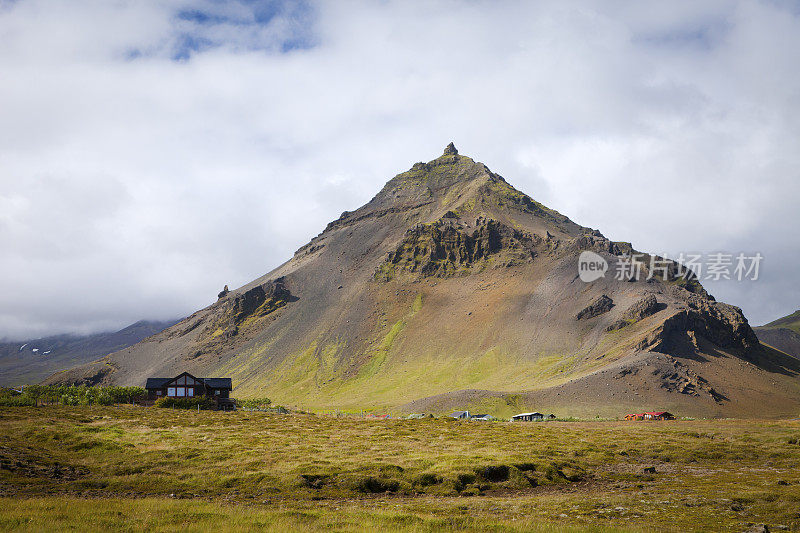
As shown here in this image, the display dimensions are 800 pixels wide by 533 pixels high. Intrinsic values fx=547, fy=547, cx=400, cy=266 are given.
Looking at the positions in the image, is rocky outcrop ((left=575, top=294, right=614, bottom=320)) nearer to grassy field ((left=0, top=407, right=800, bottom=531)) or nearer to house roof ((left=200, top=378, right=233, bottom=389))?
house roof ((left=200, top=378, right=233, bottom=389))

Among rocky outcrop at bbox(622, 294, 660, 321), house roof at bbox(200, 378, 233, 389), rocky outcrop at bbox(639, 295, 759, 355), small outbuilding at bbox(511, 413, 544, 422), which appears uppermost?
rocky outcrop at bbox(622, 294, 660, 321)

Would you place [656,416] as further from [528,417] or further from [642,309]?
[642,309]

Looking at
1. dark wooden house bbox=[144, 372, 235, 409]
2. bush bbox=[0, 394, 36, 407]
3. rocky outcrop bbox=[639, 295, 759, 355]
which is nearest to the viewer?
bush bbox=[0, 394, 36, 407]

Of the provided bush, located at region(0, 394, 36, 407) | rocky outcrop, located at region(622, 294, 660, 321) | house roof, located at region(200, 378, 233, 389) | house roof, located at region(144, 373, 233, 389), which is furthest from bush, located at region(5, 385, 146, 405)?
rocky outcrop, located at region(622, 294, 660, 321)

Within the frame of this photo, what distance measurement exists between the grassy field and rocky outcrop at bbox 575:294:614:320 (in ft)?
411

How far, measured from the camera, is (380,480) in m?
36.3

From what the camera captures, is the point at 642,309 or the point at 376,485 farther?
the point at 642,309

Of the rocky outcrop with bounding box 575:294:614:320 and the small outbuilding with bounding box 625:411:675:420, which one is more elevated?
the rocky outcrop with bounding box 575:294:614:320

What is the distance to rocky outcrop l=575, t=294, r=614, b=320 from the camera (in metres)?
184

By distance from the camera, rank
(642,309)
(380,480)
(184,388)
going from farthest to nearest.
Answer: (642,309), (184,388), (380,480)

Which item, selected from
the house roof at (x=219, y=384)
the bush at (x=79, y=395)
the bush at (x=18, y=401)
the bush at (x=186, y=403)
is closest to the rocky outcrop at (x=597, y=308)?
the house roof at (x=219, y=384)

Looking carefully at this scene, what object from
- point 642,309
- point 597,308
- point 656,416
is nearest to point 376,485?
point 656,416

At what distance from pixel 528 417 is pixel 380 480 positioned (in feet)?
250

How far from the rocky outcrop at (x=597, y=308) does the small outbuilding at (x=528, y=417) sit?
82.3 metres
